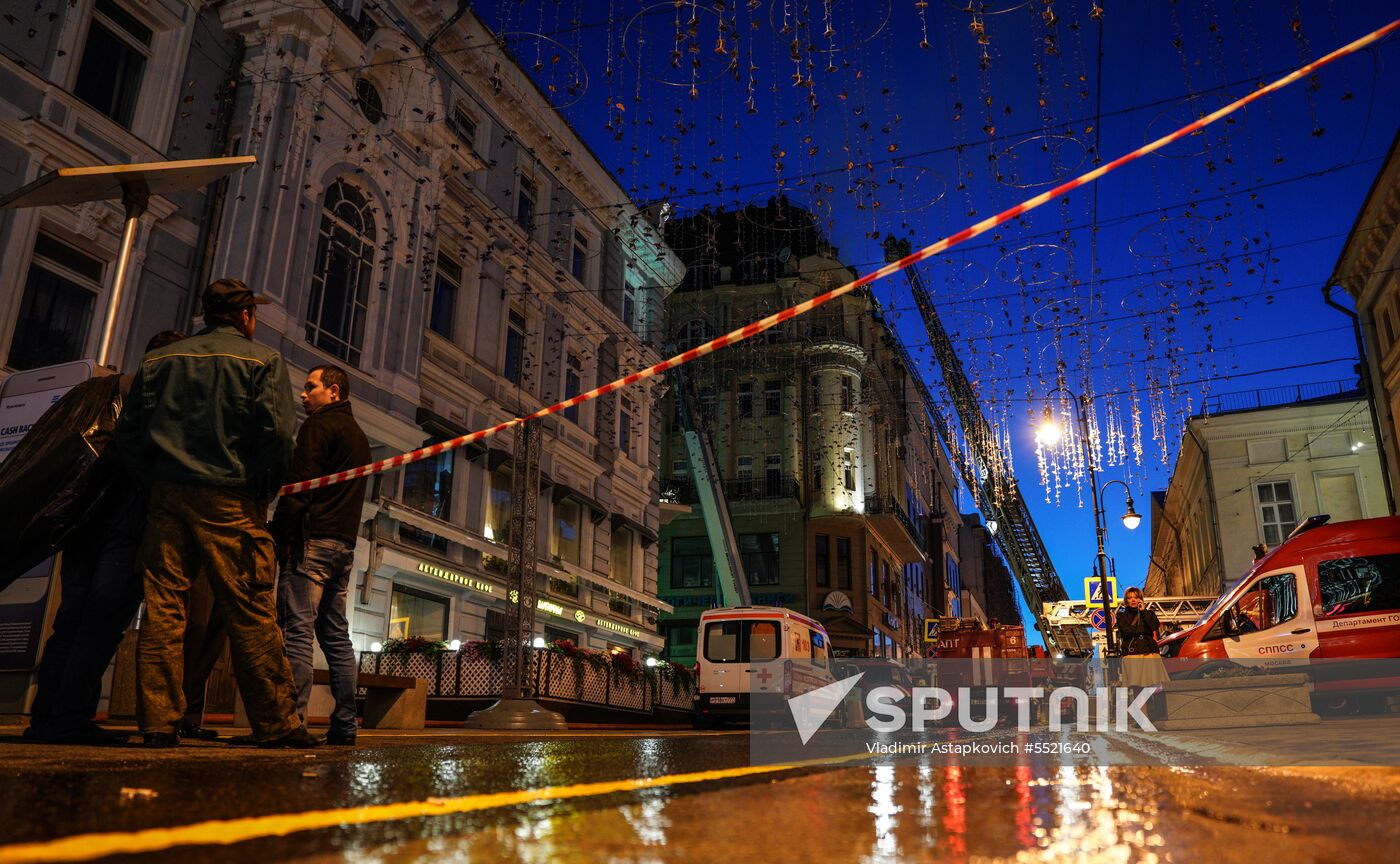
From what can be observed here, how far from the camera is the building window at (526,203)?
80.2 ft

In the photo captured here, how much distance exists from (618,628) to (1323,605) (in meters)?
17.3

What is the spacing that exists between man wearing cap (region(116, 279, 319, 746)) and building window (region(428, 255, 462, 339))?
17.1m

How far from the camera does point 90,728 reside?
4617mm

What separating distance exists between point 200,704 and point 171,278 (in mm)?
11413

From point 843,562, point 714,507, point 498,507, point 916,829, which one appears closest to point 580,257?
point 498,507

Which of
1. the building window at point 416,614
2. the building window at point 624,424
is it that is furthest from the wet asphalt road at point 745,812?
the building window at point 624,424

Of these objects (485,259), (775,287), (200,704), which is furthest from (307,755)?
(775,287)

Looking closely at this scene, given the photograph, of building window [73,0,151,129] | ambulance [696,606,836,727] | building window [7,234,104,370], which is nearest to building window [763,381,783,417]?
ambulance [696,606,836,727]

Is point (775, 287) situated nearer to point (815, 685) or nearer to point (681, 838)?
point (815, 685)

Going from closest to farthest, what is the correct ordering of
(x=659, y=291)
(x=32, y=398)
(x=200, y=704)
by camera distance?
(x=200, y=704)
(x=32, y=398)
(x=659, y=291)

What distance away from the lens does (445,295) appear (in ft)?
71.9

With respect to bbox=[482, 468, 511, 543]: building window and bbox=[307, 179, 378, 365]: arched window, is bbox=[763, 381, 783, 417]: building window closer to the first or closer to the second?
bbox=[482, 468, 511, 543]: building window

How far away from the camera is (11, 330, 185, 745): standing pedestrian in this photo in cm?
472

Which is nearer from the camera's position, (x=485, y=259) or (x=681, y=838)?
(x=681, y=838)
